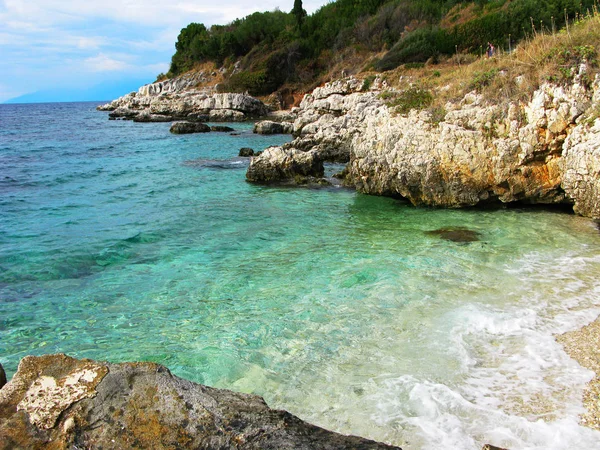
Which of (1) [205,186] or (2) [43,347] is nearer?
(2) [43,347]

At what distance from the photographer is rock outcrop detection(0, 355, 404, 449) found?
2.62m

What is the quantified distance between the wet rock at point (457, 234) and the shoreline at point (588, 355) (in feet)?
13.7

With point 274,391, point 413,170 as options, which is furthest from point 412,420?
point 413,170

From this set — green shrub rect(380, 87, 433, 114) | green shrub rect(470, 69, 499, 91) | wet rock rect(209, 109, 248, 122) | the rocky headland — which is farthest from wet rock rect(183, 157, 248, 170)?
wet rock rect(209, 109, 248, 122)

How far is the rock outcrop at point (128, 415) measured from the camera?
2.62 metres

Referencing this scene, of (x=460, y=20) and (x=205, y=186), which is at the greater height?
(x=460, y=20)

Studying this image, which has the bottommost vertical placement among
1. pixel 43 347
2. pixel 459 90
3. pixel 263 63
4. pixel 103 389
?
pixel 43 347

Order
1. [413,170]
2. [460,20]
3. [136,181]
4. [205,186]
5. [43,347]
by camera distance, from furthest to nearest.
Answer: [460,20] → [136,181] → [205,186] → [413,170] → [43,347]

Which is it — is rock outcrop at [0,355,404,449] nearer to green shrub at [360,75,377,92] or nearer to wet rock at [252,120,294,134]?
wet rock at [252,120,294,134]

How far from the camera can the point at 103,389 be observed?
2902 millimetres

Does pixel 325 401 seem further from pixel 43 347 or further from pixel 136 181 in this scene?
pixel 136 181

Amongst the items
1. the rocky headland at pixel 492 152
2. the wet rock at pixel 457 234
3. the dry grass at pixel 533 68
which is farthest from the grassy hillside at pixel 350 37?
the wet rock at pixel 457 234

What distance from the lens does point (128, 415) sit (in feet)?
9.09

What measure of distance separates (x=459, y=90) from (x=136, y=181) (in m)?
14.1
